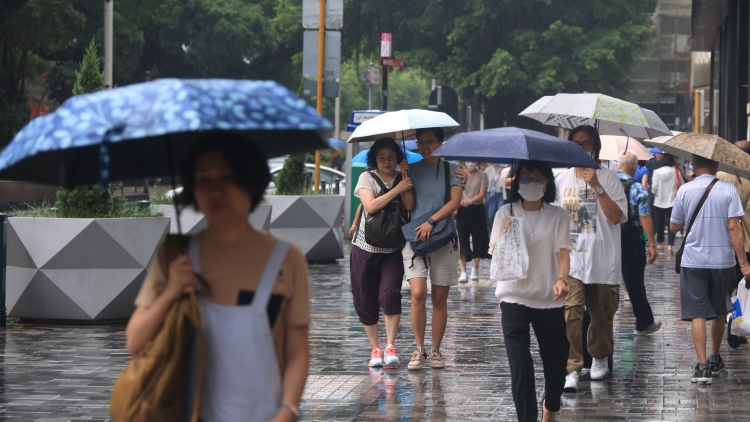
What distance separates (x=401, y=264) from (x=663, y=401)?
2156 millimetres

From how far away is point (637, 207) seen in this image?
9164mm

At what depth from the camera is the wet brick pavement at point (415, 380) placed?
20.8 ft

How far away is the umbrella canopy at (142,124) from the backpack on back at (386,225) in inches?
180

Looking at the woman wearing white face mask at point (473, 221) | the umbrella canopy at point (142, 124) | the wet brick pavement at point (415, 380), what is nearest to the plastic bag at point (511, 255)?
the wet brick pavement at point (415, 380)

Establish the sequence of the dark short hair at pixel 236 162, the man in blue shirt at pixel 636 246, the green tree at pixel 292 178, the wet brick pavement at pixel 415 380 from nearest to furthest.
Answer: the dark short hair at pixel 236 162 → the wet brick pavement at pixel 415 380 → the man in blue shirt at pixel 636 246 → the green tree at pixel 292 178

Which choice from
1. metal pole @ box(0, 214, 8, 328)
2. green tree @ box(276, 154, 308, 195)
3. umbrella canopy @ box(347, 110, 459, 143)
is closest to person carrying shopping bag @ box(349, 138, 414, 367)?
umbrella canopy @ box(347, 110, 459, 143)

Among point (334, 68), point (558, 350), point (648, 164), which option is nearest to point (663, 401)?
point (558, 350)

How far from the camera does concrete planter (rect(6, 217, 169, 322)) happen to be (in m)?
9.33

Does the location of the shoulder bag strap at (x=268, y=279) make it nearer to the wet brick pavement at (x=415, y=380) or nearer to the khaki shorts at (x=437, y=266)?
the wet brick pavement at (x=415, y=380)

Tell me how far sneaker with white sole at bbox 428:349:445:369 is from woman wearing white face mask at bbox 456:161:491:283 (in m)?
6.29

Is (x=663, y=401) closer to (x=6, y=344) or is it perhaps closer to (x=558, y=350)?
(x=558, y=350)

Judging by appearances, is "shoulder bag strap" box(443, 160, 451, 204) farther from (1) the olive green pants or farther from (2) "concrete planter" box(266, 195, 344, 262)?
(2) "concrete planter" box(266, 195, 344, 262)

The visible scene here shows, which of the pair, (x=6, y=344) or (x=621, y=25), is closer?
(x=6, y=344)

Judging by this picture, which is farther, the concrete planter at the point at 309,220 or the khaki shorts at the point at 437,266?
the concrete planter at the point at 309,220
